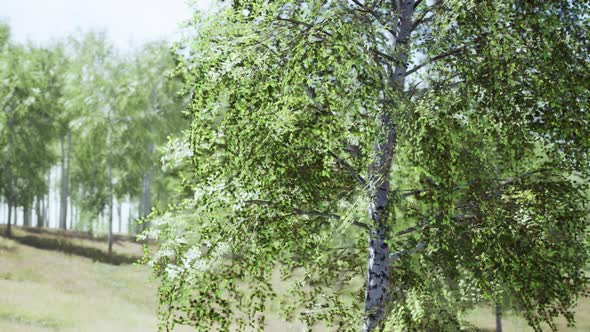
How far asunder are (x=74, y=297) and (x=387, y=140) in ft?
60.4

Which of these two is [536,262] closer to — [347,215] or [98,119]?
[347,215]

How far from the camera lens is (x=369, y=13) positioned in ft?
28.1

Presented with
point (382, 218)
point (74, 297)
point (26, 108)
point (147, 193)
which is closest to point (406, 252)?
point (382, 218)

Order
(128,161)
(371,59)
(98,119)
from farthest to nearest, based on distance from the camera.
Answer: (128,161) < (98,119) < (371,59)

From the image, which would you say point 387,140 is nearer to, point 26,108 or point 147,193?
point 26,108

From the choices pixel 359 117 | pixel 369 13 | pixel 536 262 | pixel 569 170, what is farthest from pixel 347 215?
pixel 369 13

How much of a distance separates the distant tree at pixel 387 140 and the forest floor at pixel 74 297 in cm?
742

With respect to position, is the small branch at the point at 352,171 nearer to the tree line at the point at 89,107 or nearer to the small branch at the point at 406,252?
the small branch at the point at 406,252

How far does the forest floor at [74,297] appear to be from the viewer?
18516 millimetres

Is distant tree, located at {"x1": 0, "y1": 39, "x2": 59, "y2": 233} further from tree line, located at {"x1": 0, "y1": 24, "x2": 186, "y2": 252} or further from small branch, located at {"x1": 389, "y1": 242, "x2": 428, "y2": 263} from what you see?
small branch, located at {"x1": 389, "y1": 242, "x2": 428, "y2": 263}

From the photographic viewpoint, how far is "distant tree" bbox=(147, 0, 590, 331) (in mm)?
6629

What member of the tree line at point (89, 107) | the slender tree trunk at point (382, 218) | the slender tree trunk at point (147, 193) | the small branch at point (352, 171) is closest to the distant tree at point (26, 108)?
the tree line at point (89, 107)

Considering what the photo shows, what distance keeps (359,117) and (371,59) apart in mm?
703

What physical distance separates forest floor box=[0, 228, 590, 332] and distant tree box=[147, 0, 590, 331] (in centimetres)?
742
